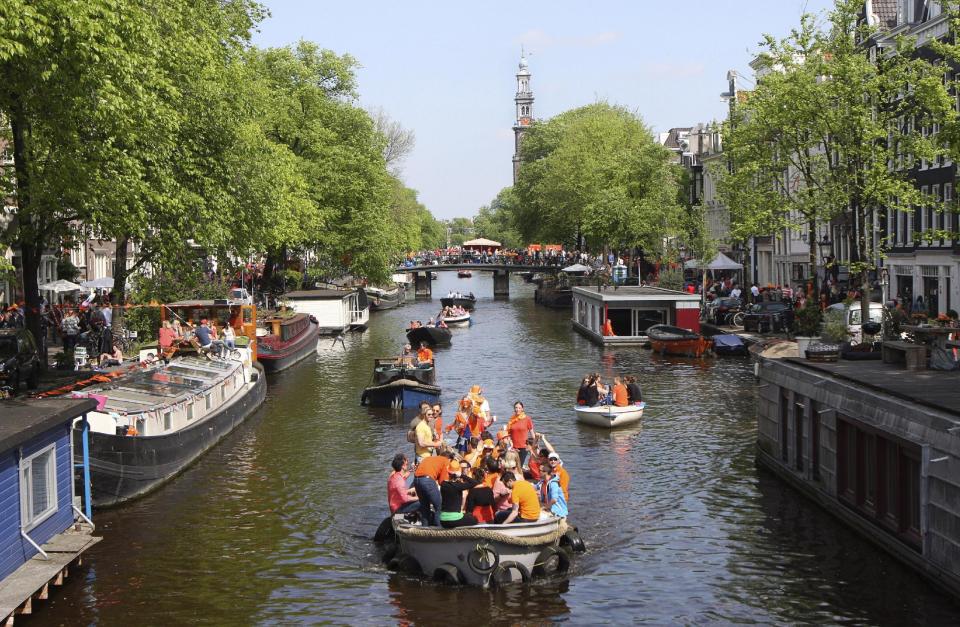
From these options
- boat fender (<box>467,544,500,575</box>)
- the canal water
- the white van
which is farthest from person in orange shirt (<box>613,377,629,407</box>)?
boat fender (<box>467,544,500,575</box>)

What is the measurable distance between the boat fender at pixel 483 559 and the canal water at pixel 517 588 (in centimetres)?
45

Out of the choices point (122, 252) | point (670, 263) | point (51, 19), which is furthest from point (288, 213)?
point (670, 263)

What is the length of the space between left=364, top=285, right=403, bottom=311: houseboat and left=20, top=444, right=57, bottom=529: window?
77.9 m

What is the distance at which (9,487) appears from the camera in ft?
64.5

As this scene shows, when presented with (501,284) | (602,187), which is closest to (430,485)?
(602,187)

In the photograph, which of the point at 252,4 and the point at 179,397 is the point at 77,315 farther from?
the point at 179,397

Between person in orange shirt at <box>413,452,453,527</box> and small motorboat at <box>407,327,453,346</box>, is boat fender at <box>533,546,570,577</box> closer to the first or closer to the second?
person in orange shirt at <box>413,452,453,527</box>

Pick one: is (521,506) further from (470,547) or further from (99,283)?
(99,283)

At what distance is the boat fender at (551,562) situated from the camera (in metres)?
21.4

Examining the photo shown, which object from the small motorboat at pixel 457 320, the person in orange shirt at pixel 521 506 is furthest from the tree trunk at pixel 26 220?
the small motorboat at pixel 457 320

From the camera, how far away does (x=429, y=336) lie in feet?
220

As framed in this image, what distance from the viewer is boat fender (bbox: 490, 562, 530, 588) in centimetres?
2097

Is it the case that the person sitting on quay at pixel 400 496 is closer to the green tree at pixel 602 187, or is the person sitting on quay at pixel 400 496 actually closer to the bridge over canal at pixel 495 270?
the green tree at pixel 602 187

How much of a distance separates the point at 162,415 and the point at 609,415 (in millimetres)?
13578
